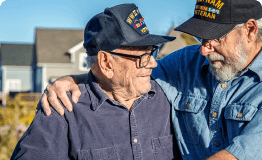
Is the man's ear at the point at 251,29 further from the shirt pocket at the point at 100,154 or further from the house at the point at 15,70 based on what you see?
the house at the point at 15,70

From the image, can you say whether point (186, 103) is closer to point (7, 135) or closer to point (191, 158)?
point (191, 158)

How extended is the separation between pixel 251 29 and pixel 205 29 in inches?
15.2

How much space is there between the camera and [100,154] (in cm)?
241

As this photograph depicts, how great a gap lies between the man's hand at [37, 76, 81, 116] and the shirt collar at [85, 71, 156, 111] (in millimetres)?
142

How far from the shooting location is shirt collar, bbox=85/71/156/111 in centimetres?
255

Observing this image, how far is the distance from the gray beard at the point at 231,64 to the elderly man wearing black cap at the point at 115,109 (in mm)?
565

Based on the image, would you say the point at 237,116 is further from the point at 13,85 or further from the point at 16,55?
the point at 16,55

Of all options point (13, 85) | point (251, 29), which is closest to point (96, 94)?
point (251, 29)

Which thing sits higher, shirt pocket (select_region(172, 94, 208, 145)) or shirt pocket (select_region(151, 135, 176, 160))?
shirt pocket (select_region(172, 94, 208, 145))

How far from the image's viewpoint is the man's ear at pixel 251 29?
225cm

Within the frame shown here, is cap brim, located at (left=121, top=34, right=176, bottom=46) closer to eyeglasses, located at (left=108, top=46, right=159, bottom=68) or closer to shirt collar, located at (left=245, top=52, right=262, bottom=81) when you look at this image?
eyeglasses, located at (left=108, top=46, right=159, bottom=68)

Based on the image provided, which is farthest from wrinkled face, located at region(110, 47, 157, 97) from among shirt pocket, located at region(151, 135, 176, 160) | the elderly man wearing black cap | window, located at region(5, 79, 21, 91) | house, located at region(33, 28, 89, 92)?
window, located at region(5, 79, 21, 91)

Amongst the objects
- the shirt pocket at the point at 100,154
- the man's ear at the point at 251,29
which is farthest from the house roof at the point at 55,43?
the man's ear at the point at 251,29

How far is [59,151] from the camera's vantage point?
90.7 inches
